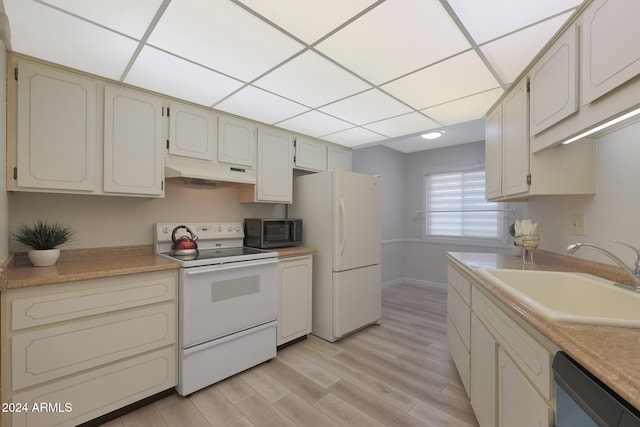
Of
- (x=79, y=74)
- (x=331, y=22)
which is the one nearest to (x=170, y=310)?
(x=79, y=74)

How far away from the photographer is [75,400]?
1553mm

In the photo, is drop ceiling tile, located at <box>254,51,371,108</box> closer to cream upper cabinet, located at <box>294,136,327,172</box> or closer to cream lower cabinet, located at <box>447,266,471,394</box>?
cream upper cabinet, located at <box>294,136,327,172</box>

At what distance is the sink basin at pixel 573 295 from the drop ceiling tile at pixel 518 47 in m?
1.29

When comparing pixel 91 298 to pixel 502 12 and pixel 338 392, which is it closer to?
pixel 338 392

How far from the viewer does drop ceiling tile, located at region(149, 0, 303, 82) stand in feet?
4.42

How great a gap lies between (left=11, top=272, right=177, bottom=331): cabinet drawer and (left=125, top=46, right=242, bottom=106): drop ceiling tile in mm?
1381

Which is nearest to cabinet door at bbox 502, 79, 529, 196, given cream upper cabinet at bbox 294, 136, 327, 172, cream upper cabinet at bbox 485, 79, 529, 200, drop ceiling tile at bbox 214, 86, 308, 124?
cream upper cabinet at bbox 485, 79, 529, 200

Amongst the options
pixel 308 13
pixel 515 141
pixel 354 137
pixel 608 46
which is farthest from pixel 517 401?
pixel 354 137

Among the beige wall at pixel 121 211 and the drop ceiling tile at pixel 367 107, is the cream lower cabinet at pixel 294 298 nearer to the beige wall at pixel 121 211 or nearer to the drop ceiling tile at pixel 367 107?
the beige wall at pixel 121 211

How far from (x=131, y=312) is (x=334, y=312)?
174 centimetres

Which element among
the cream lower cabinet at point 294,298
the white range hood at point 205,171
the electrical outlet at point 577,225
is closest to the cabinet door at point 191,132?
the white range hood at point 205,171

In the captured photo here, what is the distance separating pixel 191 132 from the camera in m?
2.40

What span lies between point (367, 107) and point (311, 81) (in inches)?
27.4

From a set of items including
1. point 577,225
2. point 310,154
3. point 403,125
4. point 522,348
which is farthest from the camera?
point 310,154
